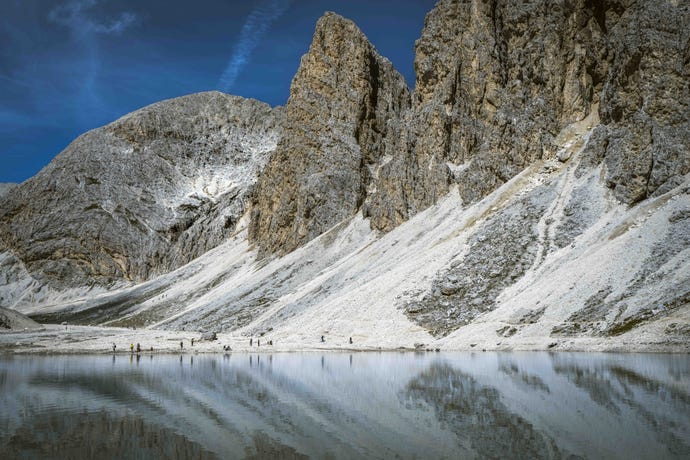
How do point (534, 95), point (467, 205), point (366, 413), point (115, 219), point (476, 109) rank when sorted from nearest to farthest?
point (366, 413) → point (467, 205) → point (534, 95) → point (476, 109) → point (115, 219)

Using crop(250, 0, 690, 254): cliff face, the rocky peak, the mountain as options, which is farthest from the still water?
the rocky peak

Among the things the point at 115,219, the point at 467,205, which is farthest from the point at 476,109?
the point at 115,219

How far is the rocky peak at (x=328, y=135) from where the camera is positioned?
4889 inches

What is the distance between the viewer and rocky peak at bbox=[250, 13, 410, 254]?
124188mm

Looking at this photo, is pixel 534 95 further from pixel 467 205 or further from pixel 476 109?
pixel 467 205

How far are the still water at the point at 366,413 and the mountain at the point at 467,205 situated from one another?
62.8ft

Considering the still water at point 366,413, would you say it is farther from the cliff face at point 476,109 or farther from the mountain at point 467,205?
the cliff face at point 476,109

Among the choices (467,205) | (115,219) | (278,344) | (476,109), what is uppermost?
(476,109)

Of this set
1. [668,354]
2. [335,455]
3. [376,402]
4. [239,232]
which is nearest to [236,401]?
[376,402]

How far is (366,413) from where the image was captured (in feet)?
68.0

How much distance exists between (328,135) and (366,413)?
115 m

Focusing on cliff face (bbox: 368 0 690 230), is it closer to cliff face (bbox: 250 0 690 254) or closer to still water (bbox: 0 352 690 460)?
cliff face (bbox: 250 0 690 254)

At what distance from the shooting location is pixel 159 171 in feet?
652

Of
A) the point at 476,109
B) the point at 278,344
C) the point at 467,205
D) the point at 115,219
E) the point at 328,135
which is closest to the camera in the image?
the point at 278,344
